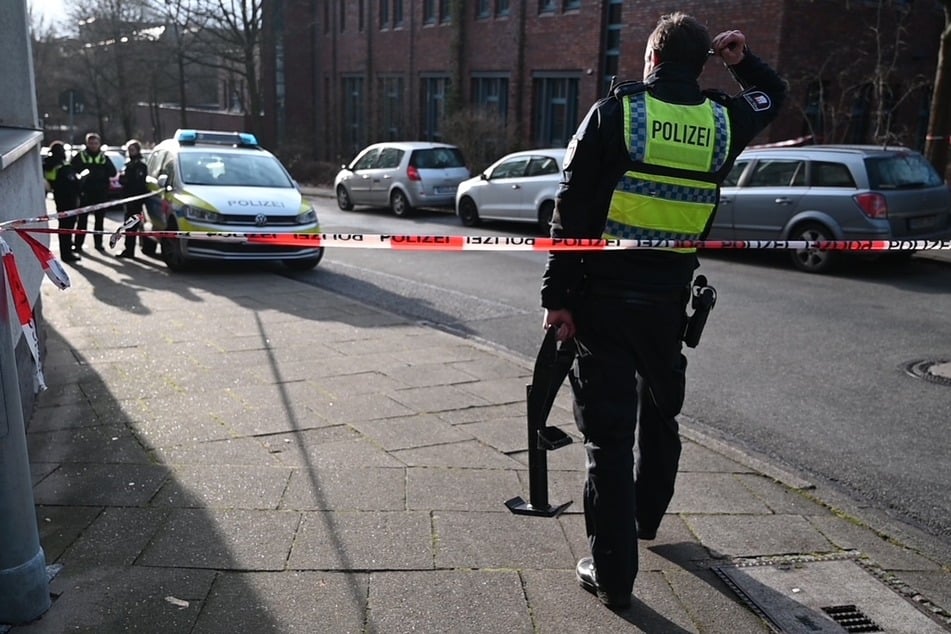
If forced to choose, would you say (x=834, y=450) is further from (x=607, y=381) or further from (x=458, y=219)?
(x=458, y=219)

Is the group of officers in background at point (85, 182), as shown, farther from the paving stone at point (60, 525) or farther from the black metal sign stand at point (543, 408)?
the black metal sign stand at point (543, 408)

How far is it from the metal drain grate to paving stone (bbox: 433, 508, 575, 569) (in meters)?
0.98

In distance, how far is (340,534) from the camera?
12.1 feet

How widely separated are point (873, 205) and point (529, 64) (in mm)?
15941

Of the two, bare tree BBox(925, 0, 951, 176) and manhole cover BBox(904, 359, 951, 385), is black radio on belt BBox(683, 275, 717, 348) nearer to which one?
manhole cover BBox(904, 359, 951, 385)

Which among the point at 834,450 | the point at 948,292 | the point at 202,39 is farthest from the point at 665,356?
the point at 202,39

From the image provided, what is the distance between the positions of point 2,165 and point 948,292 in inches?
401

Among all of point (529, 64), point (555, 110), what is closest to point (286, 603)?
point (555, 110)

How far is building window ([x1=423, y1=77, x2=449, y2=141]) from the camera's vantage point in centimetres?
3053

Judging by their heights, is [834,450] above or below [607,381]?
below

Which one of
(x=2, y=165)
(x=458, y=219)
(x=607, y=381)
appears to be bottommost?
(x=458, y=219)

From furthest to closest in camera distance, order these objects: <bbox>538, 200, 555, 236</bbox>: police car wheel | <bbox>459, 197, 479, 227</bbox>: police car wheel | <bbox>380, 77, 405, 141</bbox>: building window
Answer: <bbox>380, 77, 405, 141</bbox>: building window < <bbox>459, 197, 479, 227</bbox>: police car wheel < <bbox>538, 200, 555, 236</bbox>: police car wheel

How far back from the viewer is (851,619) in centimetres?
322

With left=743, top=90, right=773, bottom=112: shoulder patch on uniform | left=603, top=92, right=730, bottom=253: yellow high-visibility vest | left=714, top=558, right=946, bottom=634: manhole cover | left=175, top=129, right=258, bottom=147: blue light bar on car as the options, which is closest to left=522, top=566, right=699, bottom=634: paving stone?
left=714, top=558, right=946, bottom=634: manhole cover
